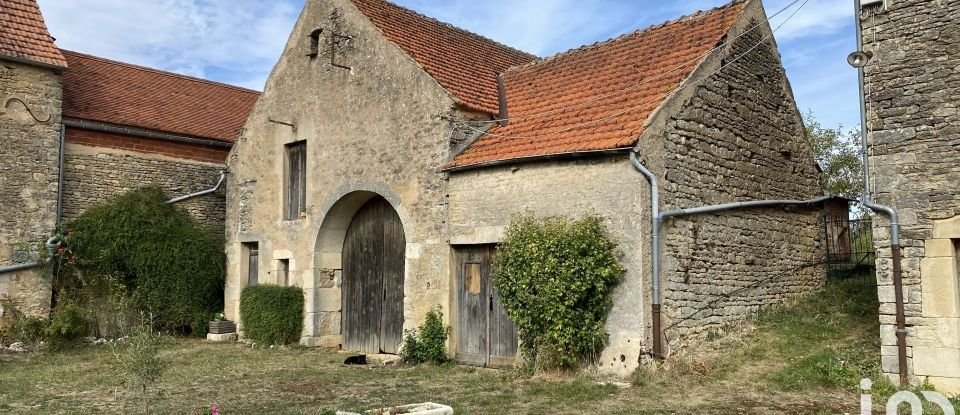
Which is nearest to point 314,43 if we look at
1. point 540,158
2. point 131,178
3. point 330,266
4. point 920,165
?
point 330,266

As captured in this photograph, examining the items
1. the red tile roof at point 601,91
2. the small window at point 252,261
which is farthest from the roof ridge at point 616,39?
the small window at point 252,261

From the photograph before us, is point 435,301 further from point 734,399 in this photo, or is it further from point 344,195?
point 734,399

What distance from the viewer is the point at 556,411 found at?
311 inches

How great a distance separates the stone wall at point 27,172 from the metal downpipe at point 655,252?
432 inches

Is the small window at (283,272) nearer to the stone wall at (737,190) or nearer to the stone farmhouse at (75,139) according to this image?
the stone farmhouse at (75,139)

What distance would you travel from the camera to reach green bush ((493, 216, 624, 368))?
9.58m

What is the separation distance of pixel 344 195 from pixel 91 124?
5629 millimetres

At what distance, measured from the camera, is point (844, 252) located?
13.9m

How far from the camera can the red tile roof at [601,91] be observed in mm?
10344

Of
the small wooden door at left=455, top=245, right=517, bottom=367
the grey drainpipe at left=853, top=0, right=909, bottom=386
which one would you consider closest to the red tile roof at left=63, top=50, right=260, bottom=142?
the small wooden door at left=455, top=245, right=517, bottom=367

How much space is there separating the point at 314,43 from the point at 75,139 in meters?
5.12

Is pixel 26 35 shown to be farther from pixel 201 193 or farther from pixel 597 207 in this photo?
pixel 597 207

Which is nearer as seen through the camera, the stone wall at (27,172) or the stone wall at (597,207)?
the stone wall at (597,207)

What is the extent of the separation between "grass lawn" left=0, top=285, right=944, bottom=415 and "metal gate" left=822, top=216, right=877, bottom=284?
1458mm
